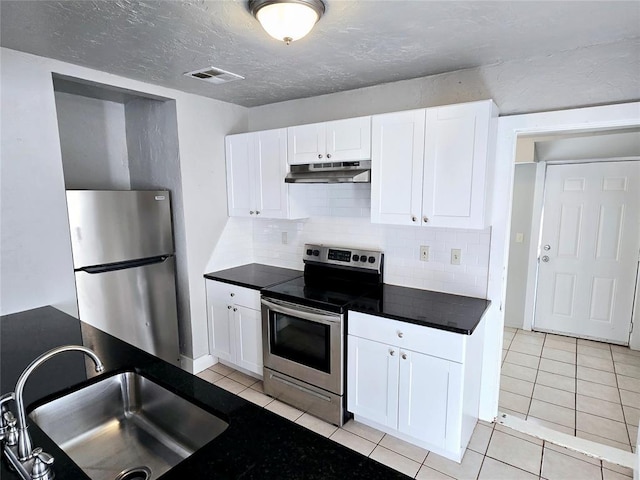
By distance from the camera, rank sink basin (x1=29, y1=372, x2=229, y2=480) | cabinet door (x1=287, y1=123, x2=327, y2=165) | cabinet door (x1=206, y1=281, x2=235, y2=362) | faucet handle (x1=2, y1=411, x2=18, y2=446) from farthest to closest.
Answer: cabinet door (x1=206, y1=281, x2=235, y2=362) → cabinet door (x1=287, y1=123, x2=327, y2=165) → sink basin (x1=29, y1=372, x2=229, y2=480) → faucet handle (x1=2, y1=411, x2=18, y2=446)

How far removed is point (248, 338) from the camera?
2977mm

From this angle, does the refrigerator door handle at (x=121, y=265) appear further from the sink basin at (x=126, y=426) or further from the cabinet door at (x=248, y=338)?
the sink basin at (x=126, y=426)

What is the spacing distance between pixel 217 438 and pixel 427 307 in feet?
5.24

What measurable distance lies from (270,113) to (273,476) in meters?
3.02

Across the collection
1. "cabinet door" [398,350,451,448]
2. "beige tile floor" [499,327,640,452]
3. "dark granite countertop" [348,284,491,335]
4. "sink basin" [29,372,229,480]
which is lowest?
"beige tile floor" [499,327,640,452]

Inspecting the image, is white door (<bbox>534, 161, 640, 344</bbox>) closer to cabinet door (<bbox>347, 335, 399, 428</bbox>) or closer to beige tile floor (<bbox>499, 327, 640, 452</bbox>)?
beige tile floor (<bbox>499, 327, 640, 452</bbox>)

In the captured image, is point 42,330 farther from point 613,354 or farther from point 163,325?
point 613,354

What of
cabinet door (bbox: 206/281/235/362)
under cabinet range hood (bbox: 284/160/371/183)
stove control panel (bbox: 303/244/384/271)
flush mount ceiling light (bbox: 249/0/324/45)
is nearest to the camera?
flush mount ceiling light (bbox: 249/0/324/45)

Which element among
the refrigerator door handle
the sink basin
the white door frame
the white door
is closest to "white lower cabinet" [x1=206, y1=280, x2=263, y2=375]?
the refrigerator door handle

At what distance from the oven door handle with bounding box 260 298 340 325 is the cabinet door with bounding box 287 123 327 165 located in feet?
3.60

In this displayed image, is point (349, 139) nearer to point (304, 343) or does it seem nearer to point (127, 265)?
point (304, 343)

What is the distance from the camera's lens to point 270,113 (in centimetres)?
333

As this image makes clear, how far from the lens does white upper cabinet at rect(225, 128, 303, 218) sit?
9.55 feet

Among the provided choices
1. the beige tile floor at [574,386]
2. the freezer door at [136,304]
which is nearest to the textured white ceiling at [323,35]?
the freezer door at [136,304]
